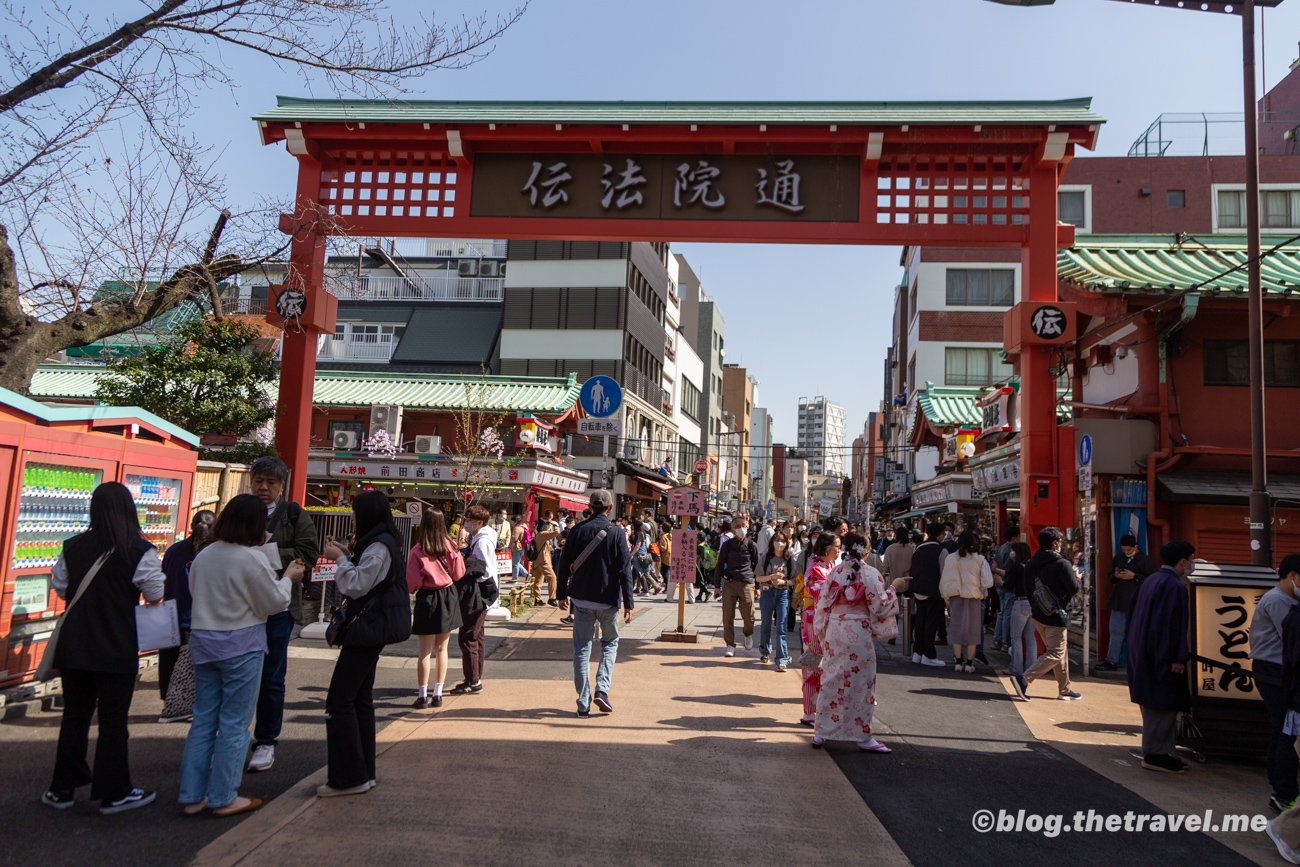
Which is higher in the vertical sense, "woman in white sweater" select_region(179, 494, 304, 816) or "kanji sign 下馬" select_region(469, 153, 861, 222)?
"kanji sign 下馬" select_region(469, 153, 861, 222)

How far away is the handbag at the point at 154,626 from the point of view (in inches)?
187

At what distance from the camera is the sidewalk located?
4.18m

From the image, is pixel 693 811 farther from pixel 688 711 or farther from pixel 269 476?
pixel 269 476

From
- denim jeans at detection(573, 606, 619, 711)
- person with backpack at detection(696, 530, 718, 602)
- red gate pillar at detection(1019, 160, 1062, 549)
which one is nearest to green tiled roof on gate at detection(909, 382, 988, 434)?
person with backpack at detection(696, 530, 718, 602)

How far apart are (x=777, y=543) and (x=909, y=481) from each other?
2764cm

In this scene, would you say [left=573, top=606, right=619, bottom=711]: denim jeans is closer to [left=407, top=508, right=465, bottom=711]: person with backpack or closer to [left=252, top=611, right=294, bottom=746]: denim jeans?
[left=407, top=508, right=465, bottom=711]: person with backpack

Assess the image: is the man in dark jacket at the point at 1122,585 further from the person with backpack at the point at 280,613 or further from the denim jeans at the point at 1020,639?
the person with backpack at the point at 280,613

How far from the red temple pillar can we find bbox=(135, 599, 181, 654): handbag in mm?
6811

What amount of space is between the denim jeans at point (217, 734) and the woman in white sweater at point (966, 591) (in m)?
8.57

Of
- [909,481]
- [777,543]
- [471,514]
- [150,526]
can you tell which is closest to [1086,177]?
[909,481]

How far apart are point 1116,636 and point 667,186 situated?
8.48 m

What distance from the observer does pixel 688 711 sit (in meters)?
7.69

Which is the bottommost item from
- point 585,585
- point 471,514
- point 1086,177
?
point 585,585

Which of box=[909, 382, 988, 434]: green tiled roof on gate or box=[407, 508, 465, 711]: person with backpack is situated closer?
box=[407, 508, 465, 711]: person with backpack
